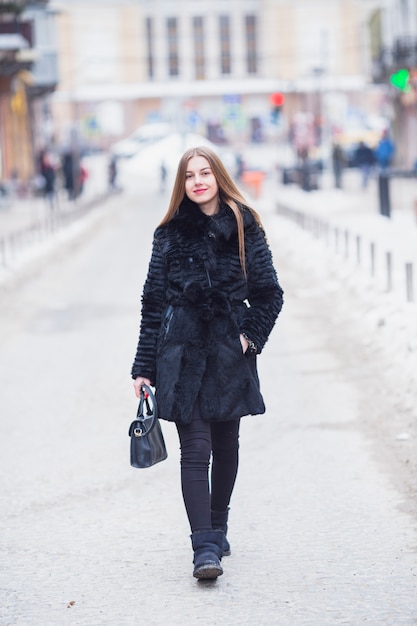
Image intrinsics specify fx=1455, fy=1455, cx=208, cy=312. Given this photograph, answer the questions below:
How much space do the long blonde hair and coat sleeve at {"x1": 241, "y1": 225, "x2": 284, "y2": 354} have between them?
0.06 metres

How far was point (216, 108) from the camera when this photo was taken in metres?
109

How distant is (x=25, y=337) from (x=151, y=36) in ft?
322

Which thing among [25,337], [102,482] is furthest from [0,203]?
[102,482]

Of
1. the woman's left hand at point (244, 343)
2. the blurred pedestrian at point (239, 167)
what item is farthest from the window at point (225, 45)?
the woman's left hand at point (244, 343)

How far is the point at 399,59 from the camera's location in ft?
175

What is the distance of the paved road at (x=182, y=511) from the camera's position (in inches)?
225

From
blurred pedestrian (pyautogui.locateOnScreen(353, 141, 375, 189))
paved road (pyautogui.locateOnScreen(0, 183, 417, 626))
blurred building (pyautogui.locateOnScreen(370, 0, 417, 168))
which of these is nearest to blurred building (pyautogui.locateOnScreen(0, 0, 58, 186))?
blurred pedestrian (pyautogui.locateOnScreen(353, 141, 375, 189))

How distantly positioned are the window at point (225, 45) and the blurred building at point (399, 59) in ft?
134

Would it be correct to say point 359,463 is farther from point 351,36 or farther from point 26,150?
point 351,36

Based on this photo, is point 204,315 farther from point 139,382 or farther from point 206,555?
point 206,555

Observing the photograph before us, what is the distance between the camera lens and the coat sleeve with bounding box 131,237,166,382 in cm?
593

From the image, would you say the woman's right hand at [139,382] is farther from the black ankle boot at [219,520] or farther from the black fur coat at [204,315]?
the black ankle boot at [219,520]

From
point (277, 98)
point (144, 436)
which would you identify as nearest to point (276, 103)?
point (277, 98)

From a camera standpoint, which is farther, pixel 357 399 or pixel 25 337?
pixel 25 337
